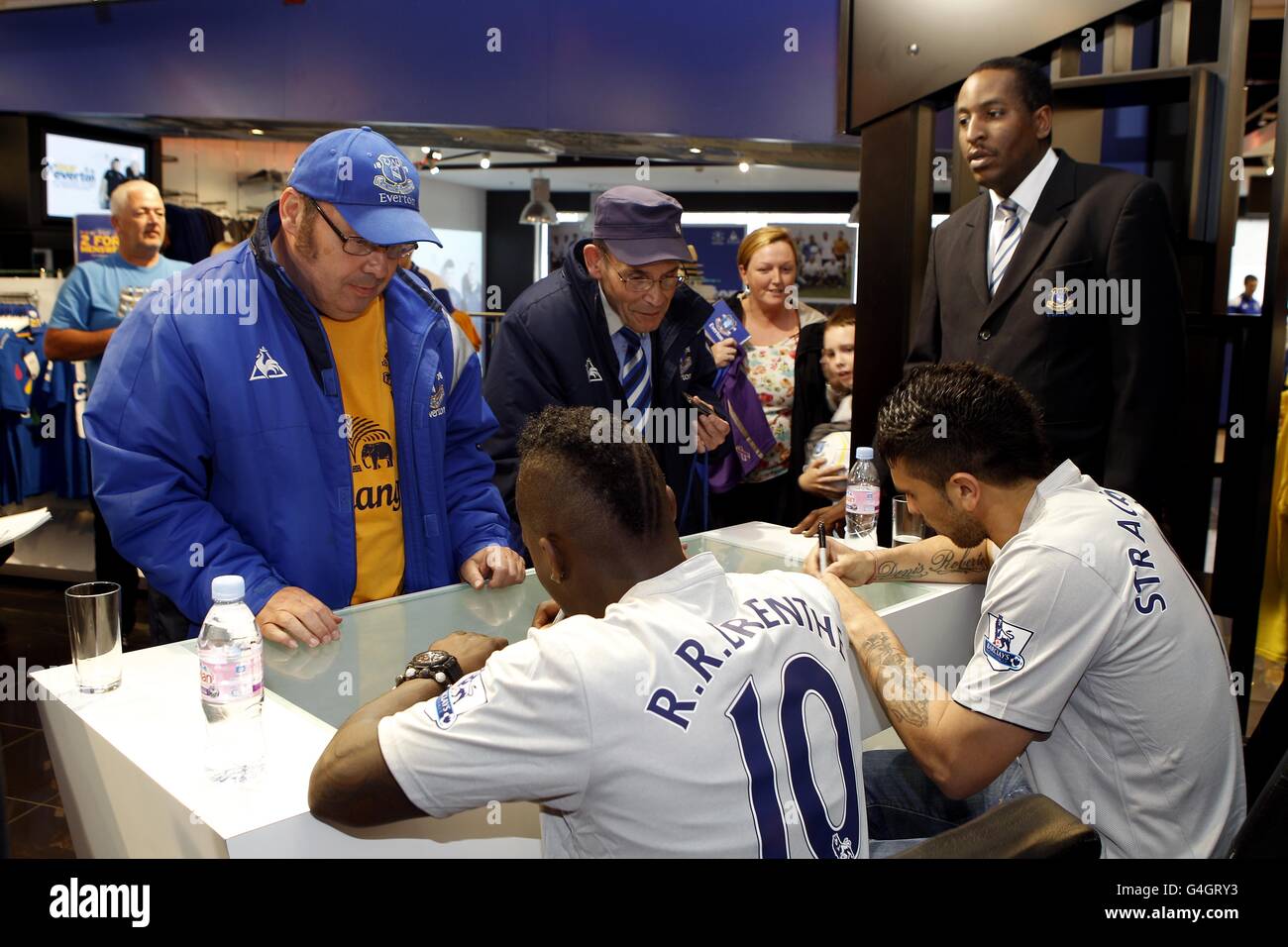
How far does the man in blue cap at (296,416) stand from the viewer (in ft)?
6.12

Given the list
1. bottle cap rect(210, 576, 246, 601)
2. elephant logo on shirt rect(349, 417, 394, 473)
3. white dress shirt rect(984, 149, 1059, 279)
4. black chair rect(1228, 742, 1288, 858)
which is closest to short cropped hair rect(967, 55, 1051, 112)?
white dress shirt rect(984, 149, 1059, 279)

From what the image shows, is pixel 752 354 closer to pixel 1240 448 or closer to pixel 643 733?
pixel 1240 448

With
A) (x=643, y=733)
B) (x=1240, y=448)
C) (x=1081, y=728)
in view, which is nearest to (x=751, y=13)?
(x=1240, y=448)

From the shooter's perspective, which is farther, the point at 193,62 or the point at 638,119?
the point at 193,62

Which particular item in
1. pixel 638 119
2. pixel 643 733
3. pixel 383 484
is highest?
pixel 638 119

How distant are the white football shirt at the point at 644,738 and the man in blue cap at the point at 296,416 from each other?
711 millimetres

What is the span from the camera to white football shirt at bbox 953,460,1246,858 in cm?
167

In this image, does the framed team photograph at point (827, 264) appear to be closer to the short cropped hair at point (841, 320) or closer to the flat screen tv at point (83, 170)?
the short cropped hair at point (841, 320)

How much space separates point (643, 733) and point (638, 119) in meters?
5.70

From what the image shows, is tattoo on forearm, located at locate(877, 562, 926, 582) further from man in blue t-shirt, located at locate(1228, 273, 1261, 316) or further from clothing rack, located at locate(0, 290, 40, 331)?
man in blue t-shirt, located at locate(1228, 273, 1261, 316)

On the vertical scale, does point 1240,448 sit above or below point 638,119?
below
